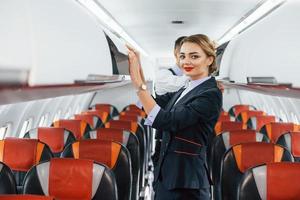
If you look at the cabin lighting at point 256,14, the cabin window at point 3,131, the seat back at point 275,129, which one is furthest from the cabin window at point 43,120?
the seat back at point 275,129

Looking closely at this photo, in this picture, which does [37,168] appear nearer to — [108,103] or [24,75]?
[24,75]

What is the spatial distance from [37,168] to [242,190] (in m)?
1.35

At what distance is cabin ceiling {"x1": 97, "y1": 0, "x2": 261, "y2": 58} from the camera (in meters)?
6.04

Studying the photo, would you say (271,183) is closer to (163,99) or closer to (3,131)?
(163,99)

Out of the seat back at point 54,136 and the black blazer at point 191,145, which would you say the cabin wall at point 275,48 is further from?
the seat back at point 54,136

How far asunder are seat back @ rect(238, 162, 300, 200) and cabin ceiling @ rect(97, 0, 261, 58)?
128 inches

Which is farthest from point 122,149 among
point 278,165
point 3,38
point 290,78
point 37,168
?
point 3,38

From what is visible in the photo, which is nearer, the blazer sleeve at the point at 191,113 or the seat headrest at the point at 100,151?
the blazer sleeve at the point at 191,113

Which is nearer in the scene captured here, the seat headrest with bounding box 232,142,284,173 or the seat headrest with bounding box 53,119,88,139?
the seat headrest with bounding box 232,142,284,173

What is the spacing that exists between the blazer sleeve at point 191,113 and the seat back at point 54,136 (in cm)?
243

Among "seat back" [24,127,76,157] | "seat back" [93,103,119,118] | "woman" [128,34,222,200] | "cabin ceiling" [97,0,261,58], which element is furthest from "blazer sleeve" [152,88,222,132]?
"seat back" [93,103,119,118]

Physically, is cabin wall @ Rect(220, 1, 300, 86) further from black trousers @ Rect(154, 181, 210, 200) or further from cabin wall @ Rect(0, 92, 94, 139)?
cabin wall @ Rect(0, 92, 94, 139)

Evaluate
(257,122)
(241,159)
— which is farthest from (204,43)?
(257,122)

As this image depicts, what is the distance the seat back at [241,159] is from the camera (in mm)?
3871
